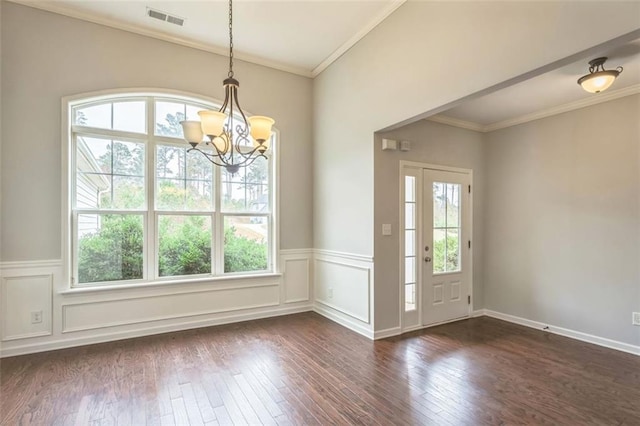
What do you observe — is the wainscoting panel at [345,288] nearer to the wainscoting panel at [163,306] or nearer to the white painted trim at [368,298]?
the white painted trim at [368,298]

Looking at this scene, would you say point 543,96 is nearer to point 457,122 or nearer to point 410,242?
point 457,122

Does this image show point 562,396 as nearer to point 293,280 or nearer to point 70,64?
point 293,280

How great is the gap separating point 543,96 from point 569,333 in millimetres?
2912

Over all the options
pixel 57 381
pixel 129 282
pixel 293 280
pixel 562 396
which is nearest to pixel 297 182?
pixel 293 280

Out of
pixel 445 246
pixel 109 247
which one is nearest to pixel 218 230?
pixel 109 247

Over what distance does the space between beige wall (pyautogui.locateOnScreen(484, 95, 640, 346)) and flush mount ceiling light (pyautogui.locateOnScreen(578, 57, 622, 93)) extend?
3.23 feet

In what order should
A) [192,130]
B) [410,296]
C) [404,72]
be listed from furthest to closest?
1. [410,296]
2. [404,72]
3. [192,130]

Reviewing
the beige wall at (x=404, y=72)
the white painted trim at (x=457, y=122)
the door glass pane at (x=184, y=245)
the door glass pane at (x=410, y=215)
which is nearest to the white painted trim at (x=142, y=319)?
the door glass pane at (x=184, y=245)

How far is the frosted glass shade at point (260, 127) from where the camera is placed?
2498 mm

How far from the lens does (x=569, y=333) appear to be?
3836 millimetres

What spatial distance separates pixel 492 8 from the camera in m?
2.32

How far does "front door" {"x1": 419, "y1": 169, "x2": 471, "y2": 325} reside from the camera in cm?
417

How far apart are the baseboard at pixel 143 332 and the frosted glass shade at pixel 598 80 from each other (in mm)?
4175

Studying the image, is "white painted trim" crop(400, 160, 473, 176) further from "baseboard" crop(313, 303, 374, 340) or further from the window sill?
the window sill
